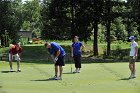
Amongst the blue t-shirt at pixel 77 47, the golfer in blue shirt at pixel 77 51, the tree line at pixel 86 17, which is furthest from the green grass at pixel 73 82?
the tree line at pixel 86 17

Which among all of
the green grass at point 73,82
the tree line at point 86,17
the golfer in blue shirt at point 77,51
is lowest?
the green grass at point 73,82

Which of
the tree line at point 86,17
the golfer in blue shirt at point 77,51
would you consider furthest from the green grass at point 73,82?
the tree line at point 86,17

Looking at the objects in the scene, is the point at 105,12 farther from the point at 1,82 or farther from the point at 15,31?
the point at 1,82

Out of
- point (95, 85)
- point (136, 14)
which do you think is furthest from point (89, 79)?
point (136, 14)

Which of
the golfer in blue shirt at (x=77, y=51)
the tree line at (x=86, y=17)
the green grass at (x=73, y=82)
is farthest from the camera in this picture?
the tree line at (x=86, y=17)

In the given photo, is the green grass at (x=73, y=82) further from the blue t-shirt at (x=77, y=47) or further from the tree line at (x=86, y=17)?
the tree line at (x=86, y=17)

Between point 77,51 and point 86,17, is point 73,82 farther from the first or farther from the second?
point 86,17

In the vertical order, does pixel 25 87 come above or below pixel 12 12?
below

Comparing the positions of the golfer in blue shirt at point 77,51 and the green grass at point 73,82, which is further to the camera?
the golfer in blue shirt at point 77,51

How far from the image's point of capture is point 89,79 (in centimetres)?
1959

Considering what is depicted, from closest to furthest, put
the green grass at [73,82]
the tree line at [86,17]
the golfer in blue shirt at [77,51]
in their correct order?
the green grass at [73,82] < the golfer in blue shirt at [77,51] < the tree line at [86,17]

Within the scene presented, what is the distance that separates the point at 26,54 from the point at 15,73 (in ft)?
88.7

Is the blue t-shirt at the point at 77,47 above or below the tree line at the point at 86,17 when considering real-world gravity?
below

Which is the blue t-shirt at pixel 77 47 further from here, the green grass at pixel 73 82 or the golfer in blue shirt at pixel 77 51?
the green grass at pixel 73 82
